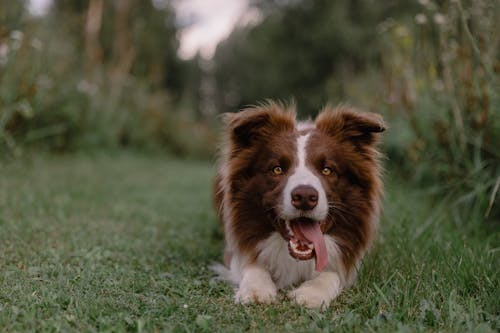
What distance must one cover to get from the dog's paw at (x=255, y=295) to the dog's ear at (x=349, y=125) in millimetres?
1181

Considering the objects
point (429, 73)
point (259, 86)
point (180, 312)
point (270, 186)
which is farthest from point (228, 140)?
point (259, 86)

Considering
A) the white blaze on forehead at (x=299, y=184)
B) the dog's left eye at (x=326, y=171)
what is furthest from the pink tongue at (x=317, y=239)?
the dog's left eye at (x=326, y=171)

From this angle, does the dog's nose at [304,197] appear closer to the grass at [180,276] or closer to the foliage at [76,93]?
the grass at [180,276]

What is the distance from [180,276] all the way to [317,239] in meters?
0.93

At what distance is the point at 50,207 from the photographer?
17.5 feet

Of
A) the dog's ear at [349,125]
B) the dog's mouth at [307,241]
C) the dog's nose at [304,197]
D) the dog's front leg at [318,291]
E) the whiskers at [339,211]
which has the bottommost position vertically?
the dog's front leg at [318,291]

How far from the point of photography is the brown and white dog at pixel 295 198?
10.3ft

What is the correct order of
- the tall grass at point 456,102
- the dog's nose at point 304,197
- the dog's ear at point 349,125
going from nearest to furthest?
the dog's nose at point 304,197 → the dog's ear at point 349,125 → the tall grass at point 456,102

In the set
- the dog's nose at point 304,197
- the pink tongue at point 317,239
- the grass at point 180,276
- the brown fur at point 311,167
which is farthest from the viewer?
the brown fur at point 311,167

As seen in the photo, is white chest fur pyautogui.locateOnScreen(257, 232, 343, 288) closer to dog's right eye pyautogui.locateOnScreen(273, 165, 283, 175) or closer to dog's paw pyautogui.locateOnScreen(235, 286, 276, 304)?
dog's paw pyautogui.locateOnScreen(235, 286, 276, 304)

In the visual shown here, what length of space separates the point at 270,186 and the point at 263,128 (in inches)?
17.6

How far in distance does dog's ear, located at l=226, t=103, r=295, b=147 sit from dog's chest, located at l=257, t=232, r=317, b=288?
0.68 m

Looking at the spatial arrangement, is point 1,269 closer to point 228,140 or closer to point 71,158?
point 228,140

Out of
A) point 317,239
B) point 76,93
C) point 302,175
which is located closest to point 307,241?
point 317,239
